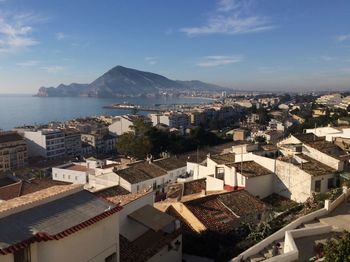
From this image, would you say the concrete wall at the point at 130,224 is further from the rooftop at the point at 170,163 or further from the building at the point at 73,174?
the building at the point at 73,174

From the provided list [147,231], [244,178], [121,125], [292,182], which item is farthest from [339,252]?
[121,125]

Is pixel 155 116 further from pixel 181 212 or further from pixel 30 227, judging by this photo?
pixel 30 227

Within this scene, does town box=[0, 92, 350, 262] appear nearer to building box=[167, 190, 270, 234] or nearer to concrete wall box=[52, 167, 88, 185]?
building box=[167, 190, 270, 234]

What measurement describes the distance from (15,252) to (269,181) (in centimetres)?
1422

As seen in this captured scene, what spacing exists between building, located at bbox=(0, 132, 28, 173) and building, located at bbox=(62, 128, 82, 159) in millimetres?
8156

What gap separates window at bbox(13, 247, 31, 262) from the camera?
6.96m

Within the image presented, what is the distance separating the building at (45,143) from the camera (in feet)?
226

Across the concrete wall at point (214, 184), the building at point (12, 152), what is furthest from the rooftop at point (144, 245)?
the building at point (12, 152)

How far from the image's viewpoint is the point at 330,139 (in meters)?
24.1

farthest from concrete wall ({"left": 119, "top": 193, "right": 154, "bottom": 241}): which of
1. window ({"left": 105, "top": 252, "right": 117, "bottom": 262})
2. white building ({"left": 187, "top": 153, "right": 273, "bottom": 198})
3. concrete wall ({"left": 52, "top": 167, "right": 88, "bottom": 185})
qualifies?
concrete wall ({"left": 52, "top": 167, "right": 88, "bottom": 185})

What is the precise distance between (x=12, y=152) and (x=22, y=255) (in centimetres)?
6075

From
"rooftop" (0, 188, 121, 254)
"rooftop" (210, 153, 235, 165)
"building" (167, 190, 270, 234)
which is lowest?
"building" (167, 190, 270, 234)

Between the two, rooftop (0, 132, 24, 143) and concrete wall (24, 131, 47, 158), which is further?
concrete wall (24, 131, 47, 158)

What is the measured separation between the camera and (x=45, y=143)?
6856cm
